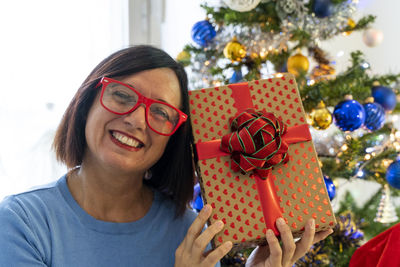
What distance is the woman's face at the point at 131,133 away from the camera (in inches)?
38.4

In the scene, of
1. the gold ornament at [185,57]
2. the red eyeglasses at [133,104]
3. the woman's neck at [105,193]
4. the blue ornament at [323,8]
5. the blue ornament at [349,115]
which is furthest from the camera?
the gold ornament at [185,57]

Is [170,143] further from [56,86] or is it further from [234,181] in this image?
[56,86]

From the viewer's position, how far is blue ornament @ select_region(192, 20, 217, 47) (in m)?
1.62

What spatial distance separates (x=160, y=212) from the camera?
118cm

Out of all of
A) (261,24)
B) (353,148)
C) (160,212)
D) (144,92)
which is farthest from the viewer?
(261,24)

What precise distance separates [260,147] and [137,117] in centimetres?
34

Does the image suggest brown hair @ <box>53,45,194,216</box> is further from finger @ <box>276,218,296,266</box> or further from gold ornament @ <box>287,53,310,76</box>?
gold ornament @ <box>287,53,310,76</box>

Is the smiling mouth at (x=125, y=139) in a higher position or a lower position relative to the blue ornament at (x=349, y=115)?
lower

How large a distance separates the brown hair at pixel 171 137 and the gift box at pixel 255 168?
13 cm

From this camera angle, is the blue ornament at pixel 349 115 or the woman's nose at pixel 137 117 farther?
the blue ornament at pixel 349 115

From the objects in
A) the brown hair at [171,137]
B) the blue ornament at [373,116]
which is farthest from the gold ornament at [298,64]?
the brown hair at [171,137]

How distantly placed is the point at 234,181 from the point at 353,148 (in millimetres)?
718

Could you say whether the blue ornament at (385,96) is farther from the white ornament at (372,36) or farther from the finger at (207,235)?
the finger at (207,235)

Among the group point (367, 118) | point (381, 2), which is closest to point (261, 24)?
point (367, 118)
